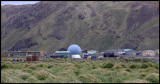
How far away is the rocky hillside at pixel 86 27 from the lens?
112625mm

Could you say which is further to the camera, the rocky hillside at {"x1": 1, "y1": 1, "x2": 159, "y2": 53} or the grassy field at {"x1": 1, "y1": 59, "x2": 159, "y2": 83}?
the rocky hillside at {"x1": 1, "y1": 1, "x2": 159, "y2": 53}

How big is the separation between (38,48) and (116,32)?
42.6 meters

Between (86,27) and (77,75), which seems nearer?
(77,75)

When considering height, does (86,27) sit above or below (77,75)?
above

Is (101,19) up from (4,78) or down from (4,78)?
up

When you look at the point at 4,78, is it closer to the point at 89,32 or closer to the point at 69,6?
the point at 89,32

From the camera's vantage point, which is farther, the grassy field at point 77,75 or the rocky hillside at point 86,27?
the rocky hillside at point 86,27

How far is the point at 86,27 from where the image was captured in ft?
420

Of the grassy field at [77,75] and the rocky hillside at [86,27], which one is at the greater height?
the rocky hillside at [86,27]

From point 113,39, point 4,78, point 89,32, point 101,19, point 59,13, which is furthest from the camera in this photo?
point 59,13

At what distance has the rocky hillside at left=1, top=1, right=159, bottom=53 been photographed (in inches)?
4434

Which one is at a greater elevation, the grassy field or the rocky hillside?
the rocky hillside

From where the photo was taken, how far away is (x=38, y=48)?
122000mm

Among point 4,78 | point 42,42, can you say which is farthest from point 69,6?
point 4,78
